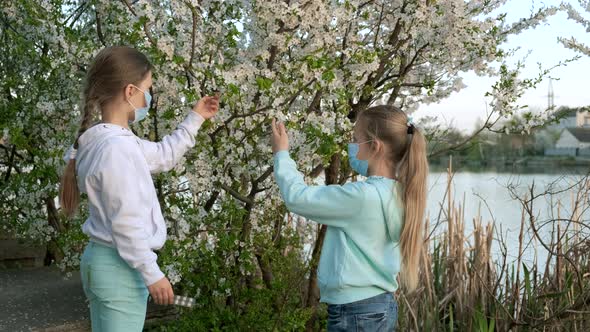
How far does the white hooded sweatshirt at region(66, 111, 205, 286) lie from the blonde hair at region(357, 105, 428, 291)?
752 mm

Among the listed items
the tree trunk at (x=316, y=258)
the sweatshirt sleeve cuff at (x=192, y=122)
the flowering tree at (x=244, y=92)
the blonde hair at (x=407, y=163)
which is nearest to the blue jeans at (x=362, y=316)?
the blonde hair at (x=407, y=163)

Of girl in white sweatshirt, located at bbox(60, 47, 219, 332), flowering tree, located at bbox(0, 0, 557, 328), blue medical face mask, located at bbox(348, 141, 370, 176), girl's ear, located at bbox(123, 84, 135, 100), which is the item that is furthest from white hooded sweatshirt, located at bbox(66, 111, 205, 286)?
A: flowering tree, located at bbox(0, 0, 557, 328)

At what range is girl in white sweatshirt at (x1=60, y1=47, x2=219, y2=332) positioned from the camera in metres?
2.07

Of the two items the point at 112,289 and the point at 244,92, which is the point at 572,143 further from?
A: the point at 112,289

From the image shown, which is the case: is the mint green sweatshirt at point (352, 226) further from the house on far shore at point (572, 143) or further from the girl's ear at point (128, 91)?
the house on far shore at point (572, 143)

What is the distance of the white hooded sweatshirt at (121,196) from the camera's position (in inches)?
81.0

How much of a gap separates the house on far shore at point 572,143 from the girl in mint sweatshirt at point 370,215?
28.7m

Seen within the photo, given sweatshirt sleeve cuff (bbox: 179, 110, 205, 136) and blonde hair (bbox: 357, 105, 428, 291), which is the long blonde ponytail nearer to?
blonde hair (bbox: 357, 105, 428, 291)

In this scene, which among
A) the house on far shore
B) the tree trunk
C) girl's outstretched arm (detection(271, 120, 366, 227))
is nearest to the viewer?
girl's outstretched arm (detection(271, 120, 366, 227))

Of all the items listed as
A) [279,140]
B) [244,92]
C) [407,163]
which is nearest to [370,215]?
[407,163]

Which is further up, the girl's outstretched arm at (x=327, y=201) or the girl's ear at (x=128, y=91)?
the girl's ear at (x=128, y=91)

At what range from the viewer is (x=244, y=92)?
3586 mm

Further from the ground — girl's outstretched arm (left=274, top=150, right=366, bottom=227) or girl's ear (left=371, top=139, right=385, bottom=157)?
girl's ear (left=371, top=139, right=385, bottom=157)

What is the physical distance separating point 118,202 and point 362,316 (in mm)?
827
